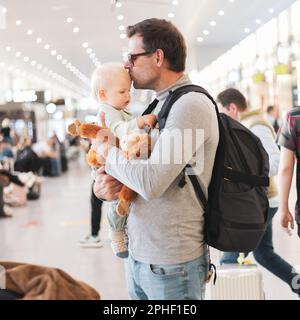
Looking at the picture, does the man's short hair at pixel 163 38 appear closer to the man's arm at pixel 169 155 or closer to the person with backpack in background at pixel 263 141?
the man's arm at pixel 169 155

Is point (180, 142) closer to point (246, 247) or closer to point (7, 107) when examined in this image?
point (246, 247)

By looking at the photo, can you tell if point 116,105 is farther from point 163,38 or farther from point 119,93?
point 163,38

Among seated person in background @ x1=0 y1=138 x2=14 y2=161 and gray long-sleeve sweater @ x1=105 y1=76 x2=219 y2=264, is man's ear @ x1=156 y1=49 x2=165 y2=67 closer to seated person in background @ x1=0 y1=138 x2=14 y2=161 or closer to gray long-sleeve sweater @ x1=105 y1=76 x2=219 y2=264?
gray long-sleeve sweater @ x1=105 y1=76 x2=219 y2=264

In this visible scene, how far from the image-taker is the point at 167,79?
1561 mm

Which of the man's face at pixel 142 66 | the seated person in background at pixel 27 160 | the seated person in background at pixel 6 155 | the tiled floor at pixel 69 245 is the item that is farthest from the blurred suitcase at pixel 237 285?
the seated person in background at pixel 27 160

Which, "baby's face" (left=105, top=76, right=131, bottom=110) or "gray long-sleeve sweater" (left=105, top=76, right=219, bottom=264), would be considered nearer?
"gray long-sleeve sweater" (left=105, top=76, right=219, bottom=264)

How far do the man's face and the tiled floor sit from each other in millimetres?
1177

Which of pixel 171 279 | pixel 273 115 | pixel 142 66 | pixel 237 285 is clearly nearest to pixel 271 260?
pixel 237 285

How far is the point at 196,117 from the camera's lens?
4.66ft

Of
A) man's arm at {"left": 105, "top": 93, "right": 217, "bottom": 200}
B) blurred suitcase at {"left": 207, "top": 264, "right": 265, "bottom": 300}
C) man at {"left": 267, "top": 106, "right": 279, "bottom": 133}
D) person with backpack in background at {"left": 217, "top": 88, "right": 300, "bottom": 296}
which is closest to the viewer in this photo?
man's arm at {"left": 105, "top": 93, "right": 217, "bottom": 200}

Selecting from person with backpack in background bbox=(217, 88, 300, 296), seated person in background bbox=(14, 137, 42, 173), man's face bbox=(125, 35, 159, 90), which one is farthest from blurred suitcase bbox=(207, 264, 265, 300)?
seated person in background bbox=(14, 137, 42, 173)

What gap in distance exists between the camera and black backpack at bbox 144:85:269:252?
1.51 meters

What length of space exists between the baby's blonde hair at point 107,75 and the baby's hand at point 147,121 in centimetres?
17

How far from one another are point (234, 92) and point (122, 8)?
78cm
